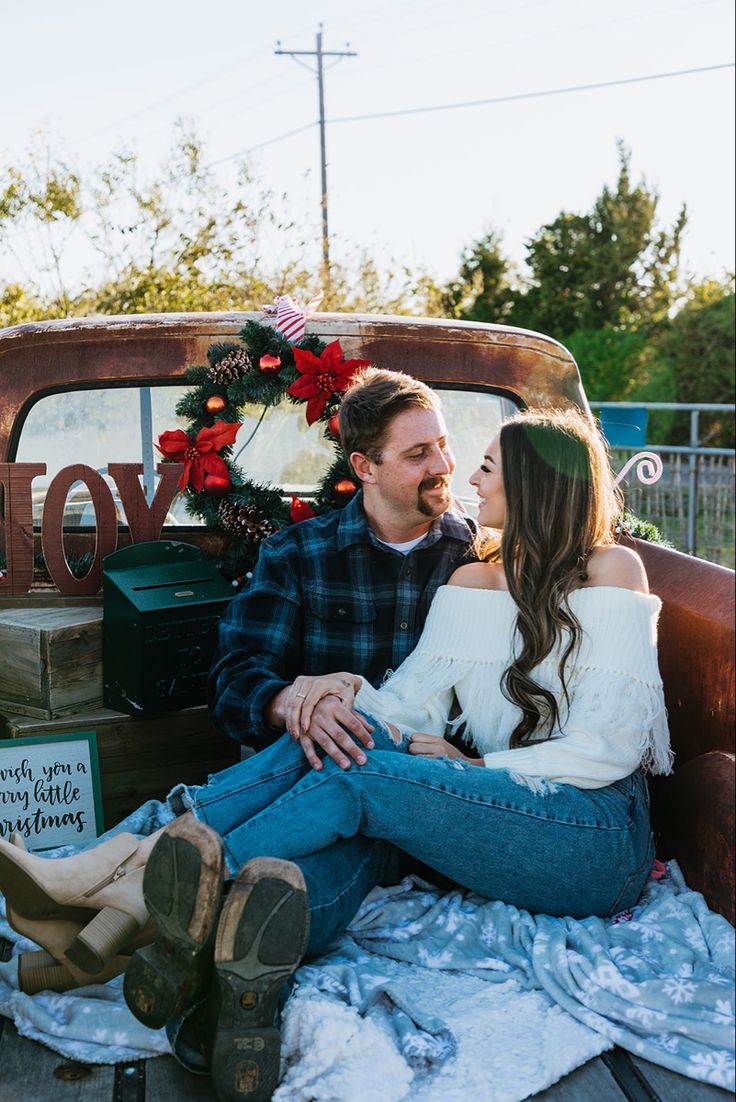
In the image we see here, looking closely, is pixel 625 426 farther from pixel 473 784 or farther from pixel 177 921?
pixel 177 921

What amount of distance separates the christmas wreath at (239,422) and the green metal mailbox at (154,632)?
0.29 metres

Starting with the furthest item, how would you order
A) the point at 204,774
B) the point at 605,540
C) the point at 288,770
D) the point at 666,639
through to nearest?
1. the point at 204,774
2. the point at 666,639
3. the point at 605,540
4. the point at 288,770

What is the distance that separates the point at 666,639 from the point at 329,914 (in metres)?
1.20

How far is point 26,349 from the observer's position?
4008 millimetres

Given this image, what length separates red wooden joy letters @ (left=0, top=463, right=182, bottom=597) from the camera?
362 cm

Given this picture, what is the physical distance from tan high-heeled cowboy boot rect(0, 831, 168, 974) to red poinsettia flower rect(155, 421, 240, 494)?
1.68m

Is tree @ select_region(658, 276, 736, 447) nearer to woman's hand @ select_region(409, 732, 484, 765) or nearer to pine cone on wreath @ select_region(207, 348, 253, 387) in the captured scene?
pine cone on wreath @ select_region(207, 348, 253, 387)

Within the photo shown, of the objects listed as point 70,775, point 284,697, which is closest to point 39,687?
point 70,775

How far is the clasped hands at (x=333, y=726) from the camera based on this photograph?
2432 mm

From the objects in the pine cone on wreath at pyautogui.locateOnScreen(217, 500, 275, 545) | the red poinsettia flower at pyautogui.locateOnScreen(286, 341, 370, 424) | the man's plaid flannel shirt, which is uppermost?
the red poinsettia flower at pyautogui.locateOnScreen(286, 341, 370, 424)

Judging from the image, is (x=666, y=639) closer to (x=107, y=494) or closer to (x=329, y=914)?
(x=329, y=914)

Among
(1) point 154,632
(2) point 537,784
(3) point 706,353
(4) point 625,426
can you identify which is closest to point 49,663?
(1) point 154,632

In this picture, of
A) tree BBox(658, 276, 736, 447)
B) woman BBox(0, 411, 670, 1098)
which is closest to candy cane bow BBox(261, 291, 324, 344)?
woman BBox(0, 411, 670, 1098)

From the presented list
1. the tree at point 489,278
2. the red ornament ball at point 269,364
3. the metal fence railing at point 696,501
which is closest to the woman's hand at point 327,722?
the red ornament ball at point 269,364
